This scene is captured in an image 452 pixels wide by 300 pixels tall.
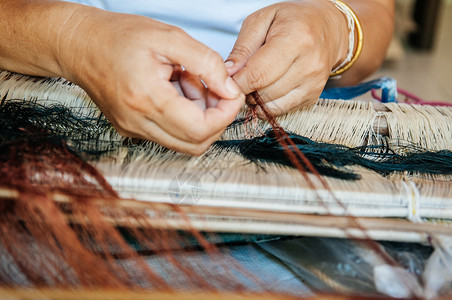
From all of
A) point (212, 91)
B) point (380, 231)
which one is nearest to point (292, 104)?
point (212, 91)

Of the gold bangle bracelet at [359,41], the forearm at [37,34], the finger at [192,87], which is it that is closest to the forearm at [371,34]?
the gold bangle bracelet at [359,41]

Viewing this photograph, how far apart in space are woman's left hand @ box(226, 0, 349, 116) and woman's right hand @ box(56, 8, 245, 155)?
0.08 m

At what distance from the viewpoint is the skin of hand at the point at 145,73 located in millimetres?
523

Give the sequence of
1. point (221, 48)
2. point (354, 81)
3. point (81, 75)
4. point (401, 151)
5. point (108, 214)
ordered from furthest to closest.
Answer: point (354, 81)
point (221, 48)
point (401, 151)
point (81, 75)
point (108, 214)

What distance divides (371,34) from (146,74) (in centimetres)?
62

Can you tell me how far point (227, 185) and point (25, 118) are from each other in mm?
342

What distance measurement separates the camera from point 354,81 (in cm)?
108

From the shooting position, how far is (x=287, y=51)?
2.10 feet

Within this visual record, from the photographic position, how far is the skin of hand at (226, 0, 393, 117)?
64 cm

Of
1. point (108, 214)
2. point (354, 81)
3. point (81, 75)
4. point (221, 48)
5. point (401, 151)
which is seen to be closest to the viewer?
point (108, 214)

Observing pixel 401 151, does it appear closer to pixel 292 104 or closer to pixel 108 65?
pixel 292 104

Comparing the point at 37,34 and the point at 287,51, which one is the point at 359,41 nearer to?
the point at 287,51

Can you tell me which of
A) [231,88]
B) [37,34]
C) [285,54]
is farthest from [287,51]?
[37,34]

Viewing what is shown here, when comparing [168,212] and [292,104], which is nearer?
[168,212]
